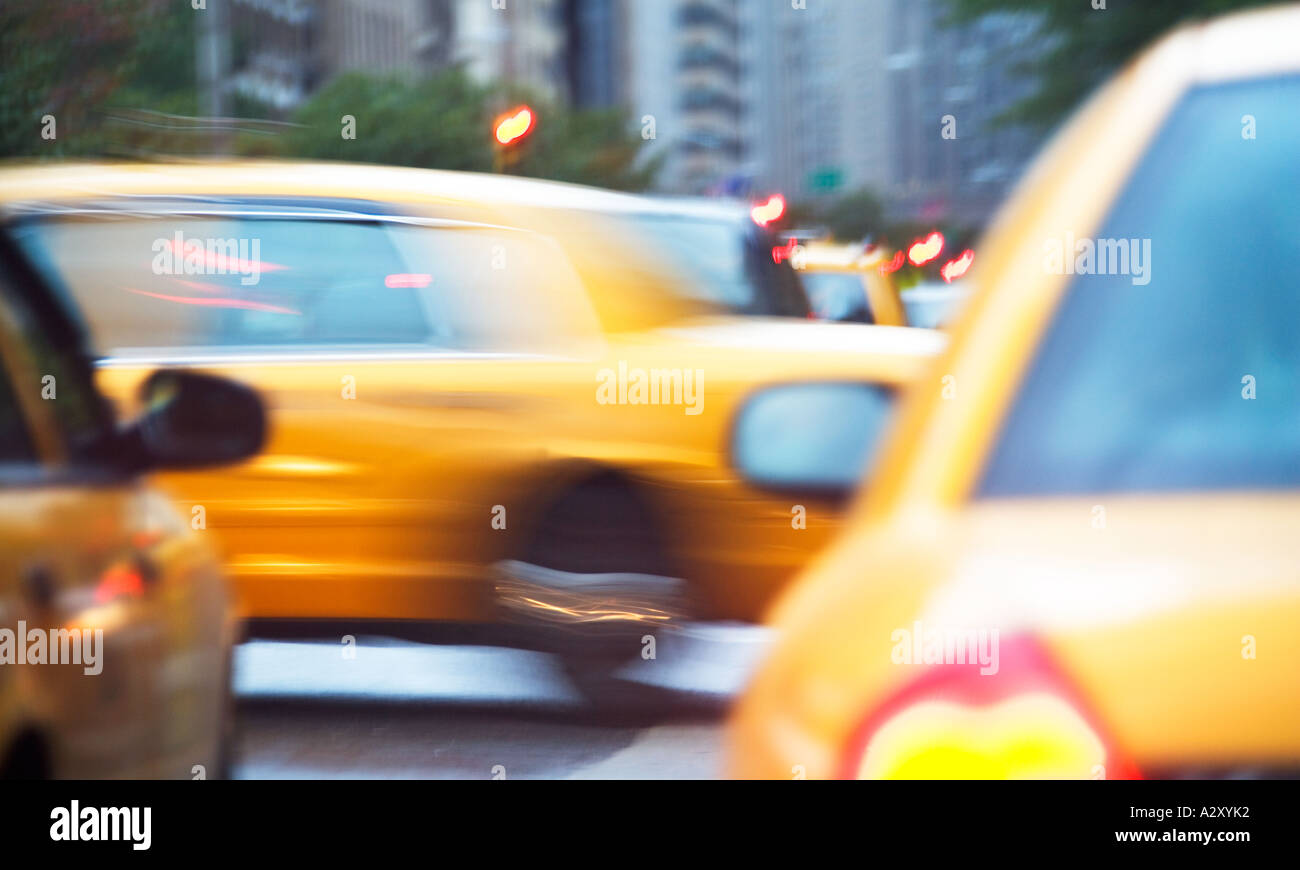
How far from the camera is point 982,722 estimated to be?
1315 mm

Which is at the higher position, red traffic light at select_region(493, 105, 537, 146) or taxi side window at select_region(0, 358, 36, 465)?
red traffic light at select_region(493, 105, 537, 146)

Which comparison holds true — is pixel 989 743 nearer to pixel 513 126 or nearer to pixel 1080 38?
pixel 513 126

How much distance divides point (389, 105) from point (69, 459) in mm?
20270

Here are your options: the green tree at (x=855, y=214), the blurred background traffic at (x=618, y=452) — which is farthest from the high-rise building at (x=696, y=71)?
the blurred background traffic at (x=618, y=452)

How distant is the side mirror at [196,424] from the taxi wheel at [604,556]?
90.4 inches

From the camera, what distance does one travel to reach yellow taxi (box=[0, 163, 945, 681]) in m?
4.82

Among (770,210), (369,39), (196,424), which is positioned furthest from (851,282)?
(369,39)

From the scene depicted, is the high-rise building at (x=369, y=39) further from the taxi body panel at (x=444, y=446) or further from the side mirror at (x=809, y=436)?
the side mirror at (x=809, y=436)

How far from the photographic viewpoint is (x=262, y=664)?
17.2ft

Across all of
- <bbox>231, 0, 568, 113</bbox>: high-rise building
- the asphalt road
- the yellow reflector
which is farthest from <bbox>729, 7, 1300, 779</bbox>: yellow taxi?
<bbox>231, 0, 568, 113</bbox>: high-rise building

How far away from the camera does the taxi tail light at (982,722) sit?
1.29 meters

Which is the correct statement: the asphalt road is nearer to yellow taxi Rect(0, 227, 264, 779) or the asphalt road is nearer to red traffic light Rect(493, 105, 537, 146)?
yellow taxi Rect(0, 227, 264, 779)

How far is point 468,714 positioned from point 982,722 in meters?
3.52
